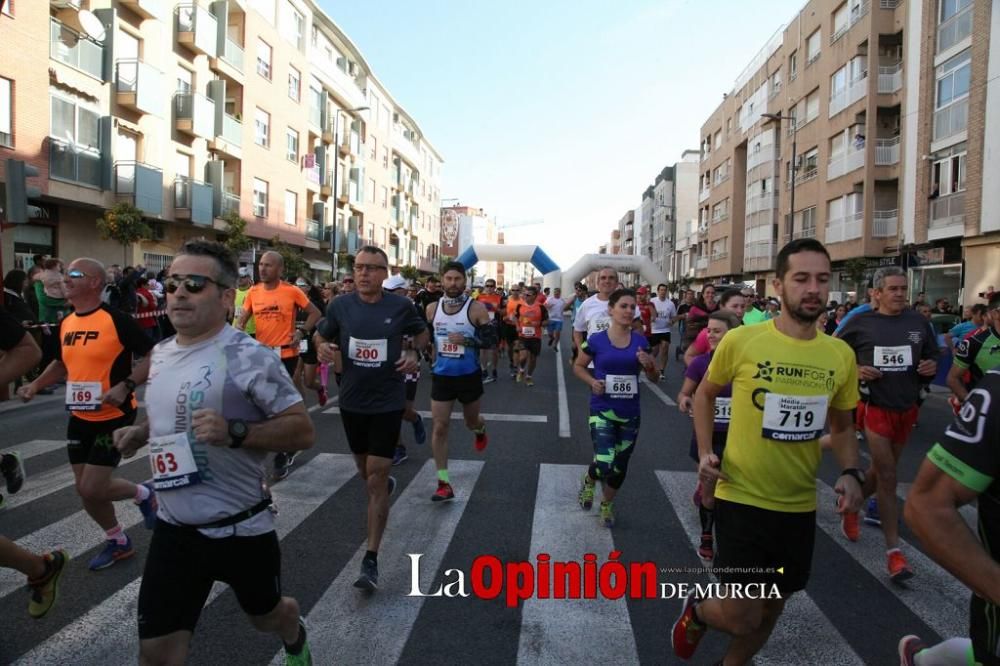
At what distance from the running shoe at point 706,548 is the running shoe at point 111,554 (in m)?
3.85

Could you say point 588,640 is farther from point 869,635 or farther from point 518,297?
point 518,297

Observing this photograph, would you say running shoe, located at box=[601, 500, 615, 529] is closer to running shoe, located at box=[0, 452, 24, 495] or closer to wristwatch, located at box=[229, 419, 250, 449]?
wristwatch, located at box=[229, 419, 250, 449]

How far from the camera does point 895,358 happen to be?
4957 millimetres

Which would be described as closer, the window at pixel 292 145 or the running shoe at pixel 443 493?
the running shoe at pixel 443 493

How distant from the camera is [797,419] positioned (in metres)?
2.88

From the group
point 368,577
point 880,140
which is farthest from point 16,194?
point 880,140

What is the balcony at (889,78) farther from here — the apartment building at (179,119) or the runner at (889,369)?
the runner at (889,369)

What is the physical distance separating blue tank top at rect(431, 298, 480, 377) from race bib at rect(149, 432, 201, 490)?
3.59 metres

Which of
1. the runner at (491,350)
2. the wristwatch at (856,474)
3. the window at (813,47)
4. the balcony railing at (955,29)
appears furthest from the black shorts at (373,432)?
the window at (813,47)

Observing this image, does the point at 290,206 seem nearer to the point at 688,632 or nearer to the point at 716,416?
the point at 716,416

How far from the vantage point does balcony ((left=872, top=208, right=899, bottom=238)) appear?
3151 centimetres

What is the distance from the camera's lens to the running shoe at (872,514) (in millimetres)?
5365

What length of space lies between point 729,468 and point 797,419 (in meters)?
0.36

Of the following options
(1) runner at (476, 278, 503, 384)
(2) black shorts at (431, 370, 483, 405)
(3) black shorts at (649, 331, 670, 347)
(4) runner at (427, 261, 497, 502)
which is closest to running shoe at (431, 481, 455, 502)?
(4) runner at (427, 261, 497, 502)
